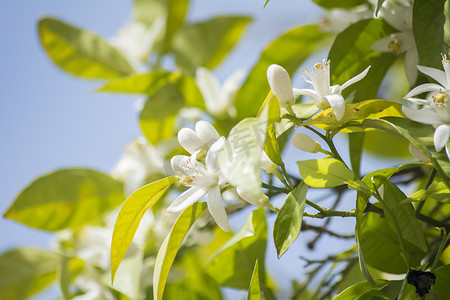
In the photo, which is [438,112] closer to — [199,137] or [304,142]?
[304,142]

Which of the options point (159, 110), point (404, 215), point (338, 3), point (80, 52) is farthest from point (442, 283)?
point (80, 52)

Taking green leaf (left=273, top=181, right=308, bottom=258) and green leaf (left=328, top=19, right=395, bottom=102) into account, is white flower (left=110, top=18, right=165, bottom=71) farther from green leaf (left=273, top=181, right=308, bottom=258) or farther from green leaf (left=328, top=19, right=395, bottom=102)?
green leaf (left=273, top=181, right=308, bottom=258)

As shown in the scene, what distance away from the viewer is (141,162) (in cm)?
103

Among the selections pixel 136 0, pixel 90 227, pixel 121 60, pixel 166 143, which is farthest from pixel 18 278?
pixel 136 0

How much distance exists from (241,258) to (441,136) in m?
0.38

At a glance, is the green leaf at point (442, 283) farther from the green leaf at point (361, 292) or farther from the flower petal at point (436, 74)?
the flower petal at point (436, 74)

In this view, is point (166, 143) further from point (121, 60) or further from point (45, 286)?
point (45, 286)

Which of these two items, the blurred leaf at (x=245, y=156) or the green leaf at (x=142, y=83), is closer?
the blurred leaf at (x=245, y=156)

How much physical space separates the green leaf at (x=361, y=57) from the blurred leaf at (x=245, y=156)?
9.0 inches

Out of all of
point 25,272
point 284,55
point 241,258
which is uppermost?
point 284,55

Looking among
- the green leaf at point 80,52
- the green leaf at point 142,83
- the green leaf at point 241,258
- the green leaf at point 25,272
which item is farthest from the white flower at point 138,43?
the green leaf at point 241,258

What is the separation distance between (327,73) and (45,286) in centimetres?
82

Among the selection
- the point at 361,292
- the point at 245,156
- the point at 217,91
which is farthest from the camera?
the point at 217,91

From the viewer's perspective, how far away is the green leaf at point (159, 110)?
987 millimetres
